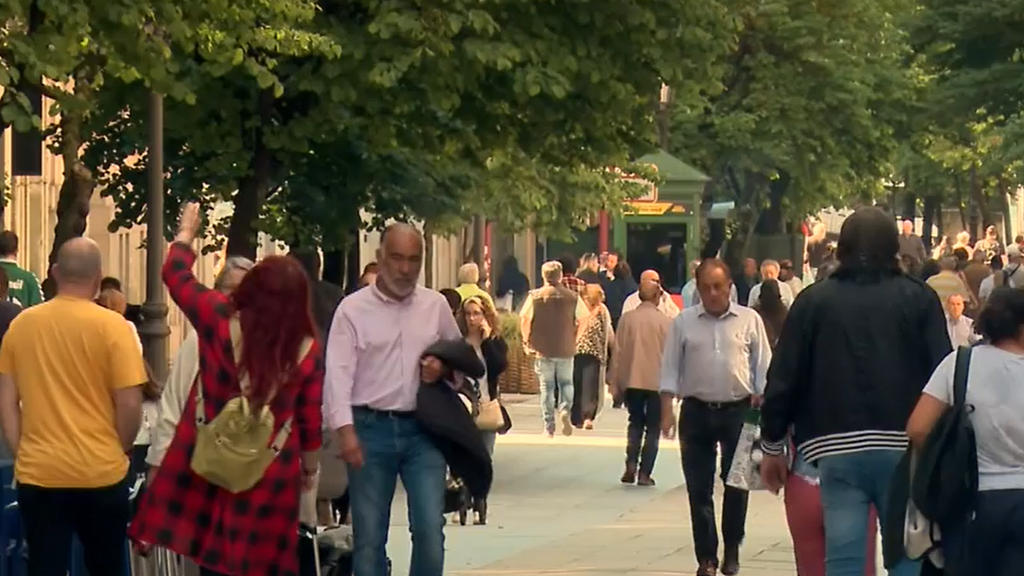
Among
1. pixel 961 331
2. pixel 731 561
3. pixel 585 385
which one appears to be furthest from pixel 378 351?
pixel 585 385

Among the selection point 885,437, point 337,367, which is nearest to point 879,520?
point 885,437

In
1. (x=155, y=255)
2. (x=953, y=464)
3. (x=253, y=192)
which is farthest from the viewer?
(x=253, y=192)

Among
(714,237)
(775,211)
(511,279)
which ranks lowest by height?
(511,279)

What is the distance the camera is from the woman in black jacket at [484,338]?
1623 centimetres

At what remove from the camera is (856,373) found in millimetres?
8367

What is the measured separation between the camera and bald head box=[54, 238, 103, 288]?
8.49 metres

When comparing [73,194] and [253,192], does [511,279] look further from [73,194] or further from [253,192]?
[253,192]

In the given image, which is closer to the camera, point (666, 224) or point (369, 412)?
point (369, 412)

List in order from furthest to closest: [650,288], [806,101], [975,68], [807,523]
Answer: [806,101], [975,68], [650,288], [807,523]

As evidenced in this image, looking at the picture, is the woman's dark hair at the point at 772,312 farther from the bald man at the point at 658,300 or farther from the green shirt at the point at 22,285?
the green shirt at the point at 22,285

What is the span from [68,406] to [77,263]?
516mm

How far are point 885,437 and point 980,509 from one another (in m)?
0.82

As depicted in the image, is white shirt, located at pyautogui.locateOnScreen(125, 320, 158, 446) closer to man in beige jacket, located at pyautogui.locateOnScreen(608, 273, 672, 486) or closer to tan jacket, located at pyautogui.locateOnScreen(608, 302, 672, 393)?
man in beige jacket, located at pyautogui.locateOnScreen(608, 273, 672, 486)

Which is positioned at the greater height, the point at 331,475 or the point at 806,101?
the point at 806,101
